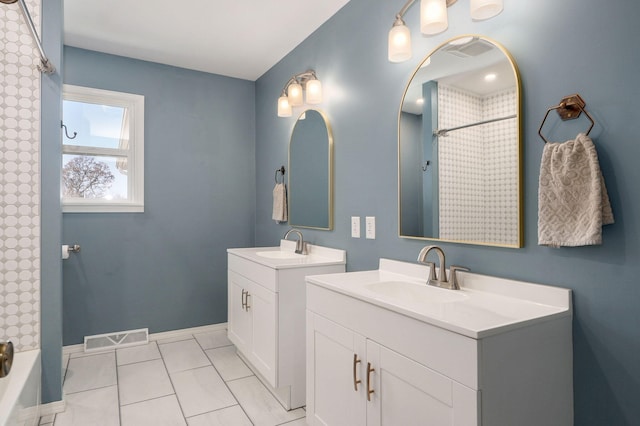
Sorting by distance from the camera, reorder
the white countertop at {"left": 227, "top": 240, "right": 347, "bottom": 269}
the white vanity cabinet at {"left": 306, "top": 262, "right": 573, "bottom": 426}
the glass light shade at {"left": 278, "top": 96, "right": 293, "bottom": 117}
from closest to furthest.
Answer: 1. the white vanity cabinet at {"left": 306, "top": 262, "right": 573, "bottom": 426}
2. the white countertop at {"left": 227, "top": 240, "right": 347, "bottom": 269}
3. the glass light shade at {"left": 278, "top": 96, "right": 293, "bottom": 117}

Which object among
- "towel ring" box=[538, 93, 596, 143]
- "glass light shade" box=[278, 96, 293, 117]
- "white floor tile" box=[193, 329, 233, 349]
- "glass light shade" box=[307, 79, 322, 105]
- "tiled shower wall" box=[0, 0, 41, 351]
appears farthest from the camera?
"white floor tile" box=[193, 329, 233, 349]

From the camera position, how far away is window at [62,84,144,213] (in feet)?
10.4

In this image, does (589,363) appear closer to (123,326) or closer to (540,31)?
(540,31)

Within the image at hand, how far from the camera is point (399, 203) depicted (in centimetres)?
204

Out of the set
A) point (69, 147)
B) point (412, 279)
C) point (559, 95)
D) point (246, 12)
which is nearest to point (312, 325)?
point (412, 279)

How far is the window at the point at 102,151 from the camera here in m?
3.16

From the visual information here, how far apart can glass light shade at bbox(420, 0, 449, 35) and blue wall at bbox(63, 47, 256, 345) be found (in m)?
2.57

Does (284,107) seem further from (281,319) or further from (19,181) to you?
(19,181)

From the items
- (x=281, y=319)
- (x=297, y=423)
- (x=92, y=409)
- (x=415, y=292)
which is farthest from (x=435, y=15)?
(x=92, y=409)

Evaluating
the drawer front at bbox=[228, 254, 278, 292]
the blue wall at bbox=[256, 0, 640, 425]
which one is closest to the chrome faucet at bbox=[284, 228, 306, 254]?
the drawer front at bbox=[228, 254, 278, 292]

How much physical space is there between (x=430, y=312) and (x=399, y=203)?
2.97ft

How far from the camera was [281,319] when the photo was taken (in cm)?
222

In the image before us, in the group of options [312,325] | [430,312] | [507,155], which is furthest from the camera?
[312,325]

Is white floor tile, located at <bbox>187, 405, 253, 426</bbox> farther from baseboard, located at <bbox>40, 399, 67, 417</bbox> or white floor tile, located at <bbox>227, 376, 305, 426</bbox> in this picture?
baseboard, located at <bbox>40, 399, 67, 417</bbox>
